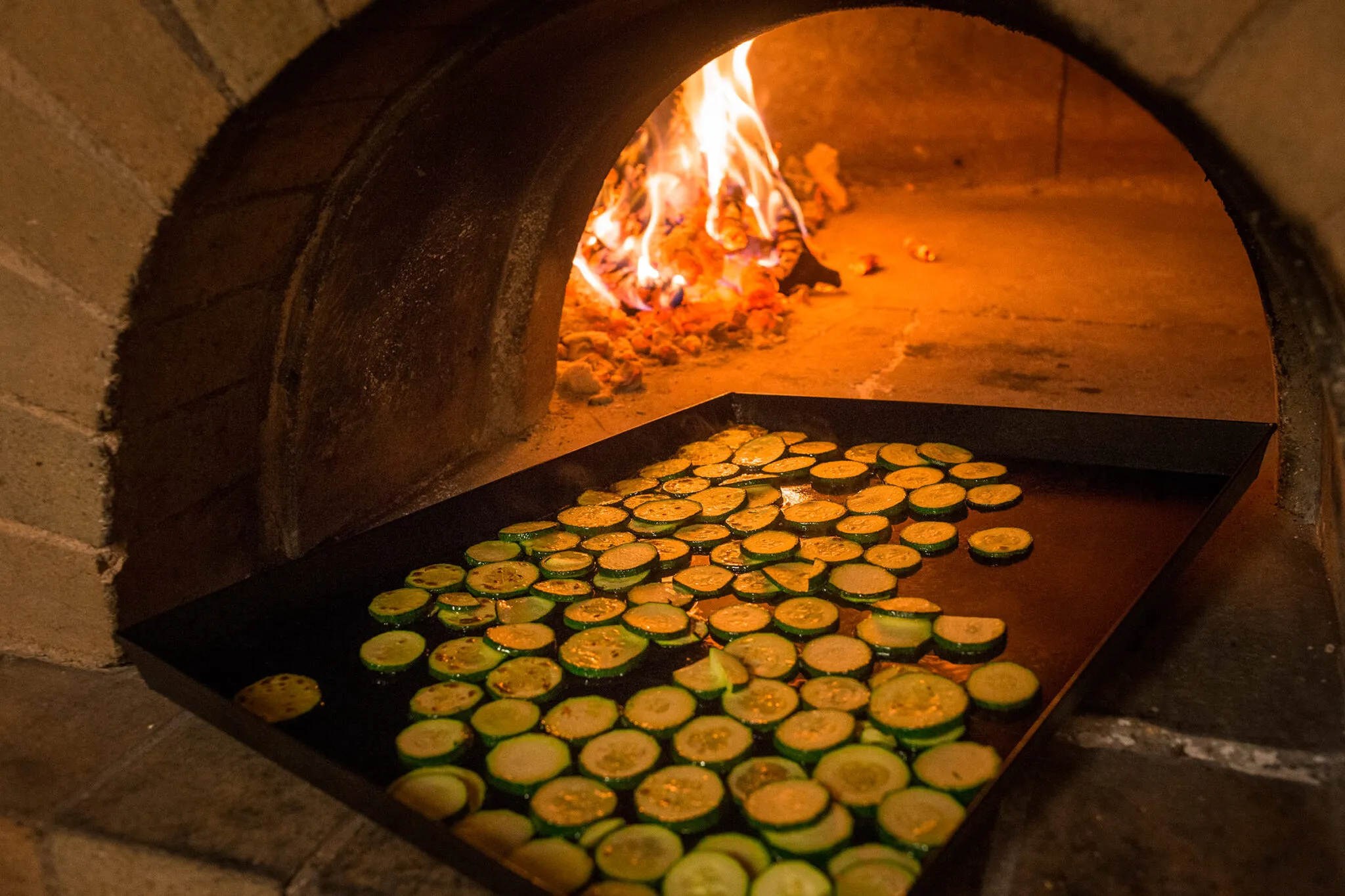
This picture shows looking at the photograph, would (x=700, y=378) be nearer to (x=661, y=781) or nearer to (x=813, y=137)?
(x=661, y=781)

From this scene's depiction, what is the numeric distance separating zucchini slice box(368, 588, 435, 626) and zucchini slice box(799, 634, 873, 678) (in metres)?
0.95

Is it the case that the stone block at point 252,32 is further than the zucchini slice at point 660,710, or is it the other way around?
the zucchini slice at point 660,710

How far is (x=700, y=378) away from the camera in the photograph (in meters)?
4.88

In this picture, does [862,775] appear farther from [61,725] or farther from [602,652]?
[61,725]

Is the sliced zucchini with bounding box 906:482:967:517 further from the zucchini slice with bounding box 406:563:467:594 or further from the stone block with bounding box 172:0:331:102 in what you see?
the stone block with bounding box 172:0:331:102

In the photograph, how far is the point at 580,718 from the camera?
2189mm

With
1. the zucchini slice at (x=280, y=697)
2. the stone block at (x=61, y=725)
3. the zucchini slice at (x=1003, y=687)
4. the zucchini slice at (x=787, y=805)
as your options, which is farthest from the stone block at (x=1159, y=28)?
the stone block at (x=61, y=725)

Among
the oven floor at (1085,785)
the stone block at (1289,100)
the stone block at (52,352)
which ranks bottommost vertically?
the oven floor at (1085,785)

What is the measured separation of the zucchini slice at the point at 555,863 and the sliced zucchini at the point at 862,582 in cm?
103

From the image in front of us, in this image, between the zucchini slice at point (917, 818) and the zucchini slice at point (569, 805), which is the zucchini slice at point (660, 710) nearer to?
the zucchini slice at point (569, 805)

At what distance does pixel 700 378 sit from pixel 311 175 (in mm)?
2478

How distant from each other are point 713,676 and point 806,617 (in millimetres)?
330

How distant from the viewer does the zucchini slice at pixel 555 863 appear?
177 cm

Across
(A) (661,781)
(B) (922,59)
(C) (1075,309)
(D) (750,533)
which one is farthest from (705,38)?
(B) (922,59)
